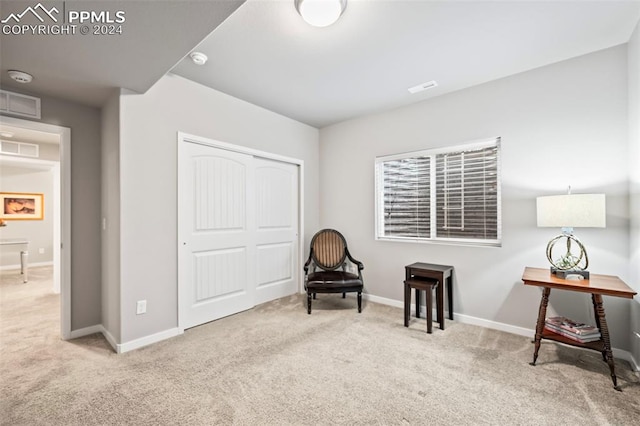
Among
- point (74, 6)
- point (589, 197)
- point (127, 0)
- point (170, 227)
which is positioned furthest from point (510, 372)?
point (74, 6)

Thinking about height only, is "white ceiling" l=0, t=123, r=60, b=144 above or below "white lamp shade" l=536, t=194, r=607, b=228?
above

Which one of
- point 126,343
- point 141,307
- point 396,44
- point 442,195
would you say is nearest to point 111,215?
point 141,307

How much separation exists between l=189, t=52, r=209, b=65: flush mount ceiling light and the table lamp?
3133mm

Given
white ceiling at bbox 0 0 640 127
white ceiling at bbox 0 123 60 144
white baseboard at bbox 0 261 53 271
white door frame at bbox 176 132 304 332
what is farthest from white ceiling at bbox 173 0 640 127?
white baseboard at bbox 0 261 53 271

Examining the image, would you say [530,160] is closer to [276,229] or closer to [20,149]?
[276,229]

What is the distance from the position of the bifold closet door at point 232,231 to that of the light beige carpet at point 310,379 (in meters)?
0.46

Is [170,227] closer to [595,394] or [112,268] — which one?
[112,268]

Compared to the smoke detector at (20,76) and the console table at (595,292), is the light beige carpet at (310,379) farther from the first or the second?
the smoke detector at (20,76)

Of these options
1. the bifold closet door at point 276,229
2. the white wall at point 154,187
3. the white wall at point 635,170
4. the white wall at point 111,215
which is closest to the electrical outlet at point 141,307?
the white wall at point 154,187

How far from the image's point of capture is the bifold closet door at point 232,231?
2.99 meters

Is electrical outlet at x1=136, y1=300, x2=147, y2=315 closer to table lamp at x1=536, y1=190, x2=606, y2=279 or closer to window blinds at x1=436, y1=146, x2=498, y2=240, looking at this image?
window blinds at x1=436, y1=146, x2=498, y2=240

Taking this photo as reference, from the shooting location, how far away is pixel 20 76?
2.28 m

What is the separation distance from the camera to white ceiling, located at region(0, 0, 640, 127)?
175 centimetres

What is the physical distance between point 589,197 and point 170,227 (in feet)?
11.8
